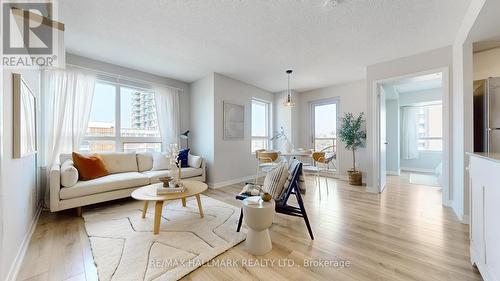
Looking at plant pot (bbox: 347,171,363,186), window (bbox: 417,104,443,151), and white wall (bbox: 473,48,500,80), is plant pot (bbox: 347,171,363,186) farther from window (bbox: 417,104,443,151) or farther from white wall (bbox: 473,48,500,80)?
window (bbox: 417,104,443,151)

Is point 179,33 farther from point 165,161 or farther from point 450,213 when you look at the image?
point 450,213

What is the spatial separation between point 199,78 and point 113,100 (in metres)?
1.73

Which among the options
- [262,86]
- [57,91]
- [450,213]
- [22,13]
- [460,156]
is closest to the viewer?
[22,13]

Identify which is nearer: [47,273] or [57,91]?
[47,273]

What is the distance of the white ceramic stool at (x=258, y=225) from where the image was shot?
65.9 inches

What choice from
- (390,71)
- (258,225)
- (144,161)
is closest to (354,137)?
(390,71)

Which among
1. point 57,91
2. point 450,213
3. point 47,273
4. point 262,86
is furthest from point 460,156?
point 57,91

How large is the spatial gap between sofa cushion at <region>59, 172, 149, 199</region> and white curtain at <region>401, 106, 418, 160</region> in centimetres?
699

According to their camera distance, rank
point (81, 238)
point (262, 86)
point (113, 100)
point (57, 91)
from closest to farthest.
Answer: point (81, 238)
point (57, 91)
point (113, 100)
point (262, 86)

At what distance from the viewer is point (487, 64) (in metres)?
2.53

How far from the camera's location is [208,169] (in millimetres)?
4102

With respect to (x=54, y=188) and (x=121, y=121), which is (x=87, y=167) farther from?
(x=121, y=121)

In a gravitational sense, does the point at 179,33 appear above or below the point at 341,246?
above

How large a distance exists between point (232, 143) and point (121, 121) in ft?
7.32
